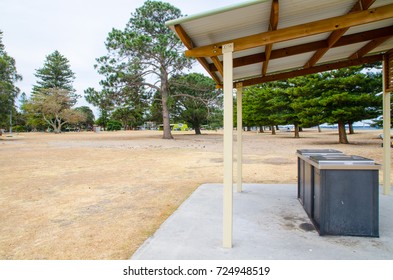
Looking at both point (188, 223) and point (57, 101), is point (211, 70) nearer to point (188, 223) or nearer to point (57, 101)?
point (188, 223)

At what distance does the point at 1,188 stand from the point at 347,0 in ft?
23.3

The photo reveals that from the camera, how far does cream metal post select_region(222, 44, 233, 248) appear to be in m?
2.65

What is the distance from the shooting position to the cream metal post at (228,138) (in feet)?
8.68

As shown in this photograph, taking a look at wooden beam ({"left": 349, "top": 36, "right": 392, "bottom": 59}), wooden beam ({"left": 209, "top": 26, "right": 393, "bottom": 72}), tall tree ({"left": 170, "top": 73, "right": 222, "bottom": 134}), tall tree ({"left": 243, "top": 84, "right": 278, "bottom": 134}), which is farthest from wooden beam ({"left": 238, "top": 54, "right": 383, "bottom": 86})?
tall tree ({"left": 243, "top": 84, "right": 278, "bottom": 134})

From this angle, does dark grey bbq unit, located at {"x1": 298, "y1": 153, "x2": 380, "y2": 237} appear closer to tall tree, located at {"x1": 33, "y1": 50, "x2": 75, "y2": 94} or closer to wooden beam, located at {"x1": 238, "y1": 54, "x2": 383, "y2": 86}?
wooden beam, located at {"x1": 238, "y1": 54, "x2": 383, "y2": 86}

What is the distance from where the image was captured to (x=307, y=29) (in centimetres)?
261

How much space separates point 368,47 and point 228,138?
2961 mm

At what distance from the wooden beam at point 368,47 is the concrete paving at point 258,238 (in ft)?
7.73

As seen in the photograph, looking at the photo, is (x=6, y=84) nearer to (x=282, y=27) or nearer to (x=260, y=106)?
(x=260, y=106)

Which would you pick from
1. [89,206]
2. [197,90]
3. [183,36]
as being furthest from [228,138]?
[197,90]

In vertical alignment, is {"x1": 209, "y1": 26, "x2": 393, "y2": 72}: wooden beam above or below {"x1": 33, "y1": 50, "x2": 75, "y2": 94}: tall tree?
below

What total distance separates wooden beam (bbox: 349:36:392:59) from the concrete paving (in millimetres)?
2356

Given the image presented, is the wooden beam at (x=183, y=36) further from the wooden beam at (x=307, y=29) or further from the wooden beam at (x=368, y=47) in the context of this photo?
the wooden beam at (x=368, y=47)

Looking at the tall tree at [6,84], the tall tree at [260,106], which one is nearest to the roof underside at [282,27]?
the tall tree at [260,106]
